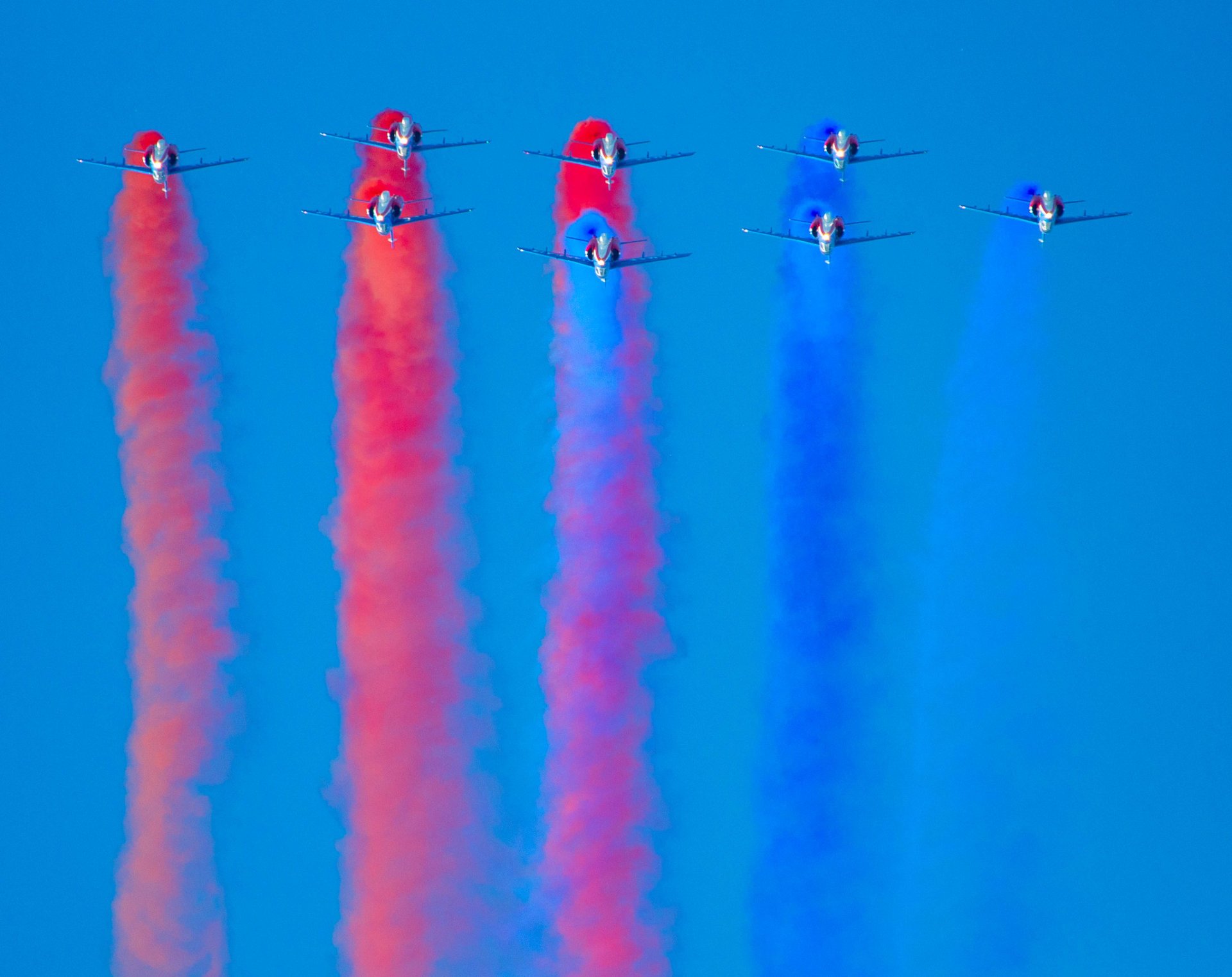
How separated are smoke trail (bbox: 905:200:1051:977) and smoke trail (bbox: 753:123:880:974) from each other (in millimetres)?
1347

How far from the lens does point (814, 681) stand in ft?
108

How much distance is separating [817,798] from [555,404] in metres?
8.82

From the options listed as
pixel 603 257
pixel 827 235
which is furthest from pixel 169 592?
pixel 827 235

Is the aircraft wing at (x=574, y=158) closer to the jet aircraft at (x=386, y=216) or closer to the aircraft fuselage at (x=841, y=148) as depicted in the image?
the jet aircraft at (x=386, y=216)

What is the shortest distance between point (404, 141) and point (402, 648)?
9293 millimetres

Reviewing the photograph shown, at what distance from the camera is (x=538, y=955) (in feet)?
107

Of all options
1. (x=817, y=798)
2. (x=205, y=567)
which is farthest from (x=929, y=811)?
(x=205, y=567)

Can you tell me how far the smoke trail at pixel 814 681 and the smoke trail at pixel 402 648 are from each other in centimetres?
551

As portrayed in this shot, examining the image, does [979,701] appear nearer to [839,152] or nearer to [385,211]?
[839,152]

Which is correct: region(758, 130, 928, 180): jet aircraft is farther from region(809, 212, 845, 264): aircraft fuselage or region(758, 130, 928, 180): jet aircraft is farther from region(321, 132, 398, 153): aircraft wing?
region(321, 132, 398, 153): aircraft wing

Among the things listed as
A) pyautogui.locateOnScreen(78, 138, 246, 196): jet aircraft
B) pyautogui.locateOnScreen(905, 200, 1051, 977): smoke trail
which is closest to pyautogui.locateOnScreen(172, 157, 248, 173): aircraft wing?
pyautogui.locateOnScreen(78, 138, 246, 196): jet aircraft

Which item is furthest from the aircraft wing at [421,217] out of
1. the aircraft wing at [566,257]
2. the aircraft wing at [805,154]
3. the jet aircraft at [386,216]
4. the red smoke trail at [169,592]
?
the aircraft wing at [805,154]

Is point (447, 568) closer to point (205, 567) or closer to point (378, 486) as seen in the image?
point (378, 486)

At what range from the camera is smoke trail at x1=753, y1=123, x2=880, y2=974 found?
32.8 metres
